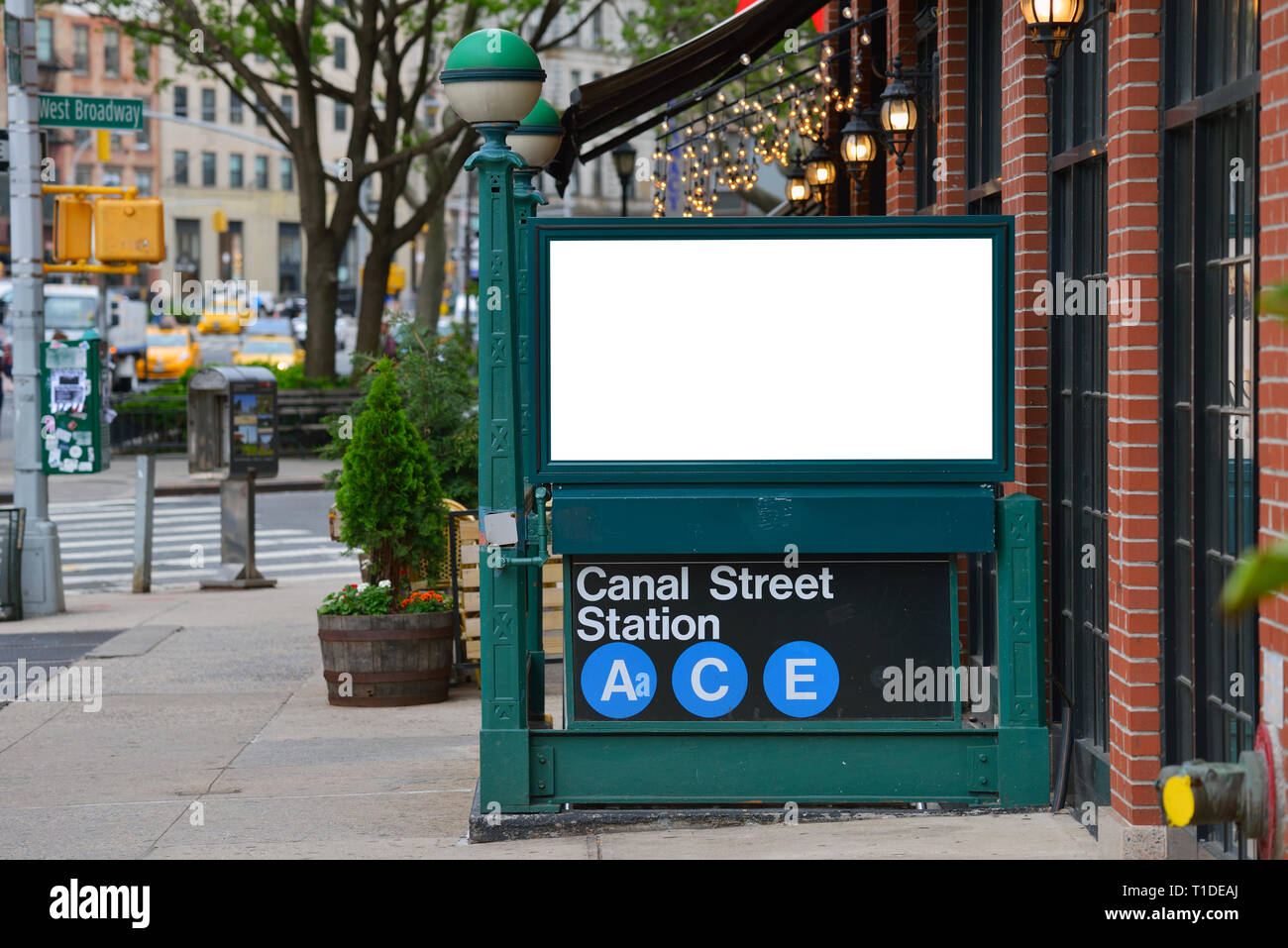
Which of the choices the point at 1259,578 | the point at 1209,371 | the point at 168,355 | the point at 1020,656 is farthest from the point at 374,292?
the point at 1259,578

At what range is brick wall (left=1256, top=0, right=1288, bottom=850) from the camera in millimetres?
4621

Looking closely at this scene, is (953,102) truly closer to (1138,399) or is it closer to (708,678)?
(1138,399)

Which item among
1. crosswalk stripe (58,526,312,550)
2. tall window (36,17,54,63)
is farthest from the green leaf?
tall window (36,17,54,63)

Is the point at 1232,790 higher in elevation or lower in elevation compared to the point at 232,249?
lower

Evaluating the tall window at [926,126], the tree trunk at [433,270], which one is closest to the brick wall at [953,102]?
the tall window at [926,126]

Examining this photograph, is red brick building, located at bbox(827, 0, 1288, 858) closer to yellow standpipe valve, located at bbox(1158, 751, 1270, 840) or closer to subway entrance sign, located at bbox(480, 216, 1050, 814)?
yellow standpipe valve, located at bbox(1158, 751, 1270, 840)

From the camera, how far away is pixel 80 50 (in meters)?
84.9

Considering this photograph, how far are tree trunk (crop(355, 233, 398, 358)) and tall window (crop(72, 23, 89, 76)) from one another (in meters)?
61.0

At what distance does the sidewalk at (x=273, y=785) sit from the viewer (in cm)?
641

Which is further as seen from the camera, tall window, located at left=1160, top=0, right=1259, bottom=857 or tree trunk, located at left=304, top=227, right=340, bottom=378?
tree trunk, located at left=304, top=227, right=340, bottom=378

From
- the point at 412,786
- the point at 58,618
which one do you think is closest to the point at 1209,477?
the point at 412,786

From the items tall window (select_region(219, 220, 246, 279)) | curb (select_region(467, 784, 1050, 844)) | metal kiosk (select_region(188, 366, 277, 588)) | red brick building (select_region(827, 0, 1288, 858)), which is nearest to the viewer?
red brick building (select_region(827, 0, 1288, 858))

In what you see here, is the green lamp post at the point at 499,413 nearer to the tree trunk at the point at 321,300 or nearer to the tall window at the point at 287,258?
the tree trunk at the point at 321,300

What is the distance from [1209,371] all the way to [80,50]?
87093 mm
